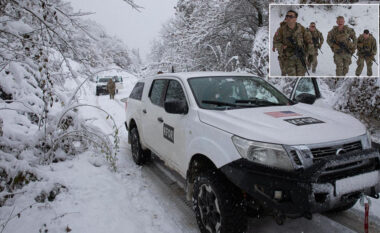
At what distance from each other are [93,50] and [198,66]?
1042cm

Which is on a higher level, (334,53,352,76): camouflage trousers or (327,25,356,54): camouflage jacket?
(327,25,356,54): camouflage jacket

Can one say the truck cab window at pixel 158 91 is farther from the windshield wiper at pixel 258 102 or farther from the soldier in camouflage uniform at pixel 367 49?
the soldier in camouflage uniform at pixel 367 49

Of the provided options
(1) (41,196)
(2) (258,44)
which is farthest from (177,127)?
(2) (258,44)

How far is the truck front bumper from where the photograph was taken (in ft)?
7.52

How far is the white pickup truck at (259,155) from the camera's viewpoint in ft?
7.77

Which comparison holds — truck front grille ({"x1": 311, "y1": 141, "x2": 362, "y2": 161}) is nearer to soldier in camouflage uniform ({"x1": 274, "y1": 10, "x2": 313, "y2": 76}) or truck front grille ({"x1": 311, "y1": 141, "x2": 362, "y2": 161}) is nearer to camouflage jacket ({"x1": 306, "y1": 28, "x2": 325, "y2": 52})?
soldier in camouflage uniform ({"x1": 274, "y1": 10, "x2": 313, "y2": 76})

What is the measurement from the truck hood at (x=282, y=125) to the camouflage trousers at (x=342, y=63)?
346cm

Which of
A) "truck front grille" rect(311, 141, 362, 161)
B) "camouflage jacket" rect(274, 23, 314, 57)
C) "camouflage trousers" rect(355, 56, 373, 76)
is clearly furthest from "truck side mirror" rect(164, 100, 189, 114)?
"camouflage trousers" rect(355, 56, 373, 76)

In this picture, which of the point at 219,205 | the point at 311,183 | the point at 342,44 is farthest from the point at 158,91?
the point at 342,44

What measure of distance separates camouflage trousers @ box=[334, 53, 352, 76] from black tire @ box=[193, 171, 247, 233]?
4.80m

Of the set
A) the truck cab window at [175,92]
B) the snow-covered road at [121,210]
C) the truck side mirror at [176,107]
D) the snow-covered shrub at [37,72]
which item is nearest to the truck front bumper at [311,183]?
the snow-covered road at [121,210]

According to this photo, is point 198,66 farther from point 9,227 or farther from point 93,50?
point 9,227

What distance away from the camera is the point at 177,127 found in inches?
147

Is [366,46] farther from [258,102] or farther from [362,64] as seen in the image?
[258,102]
